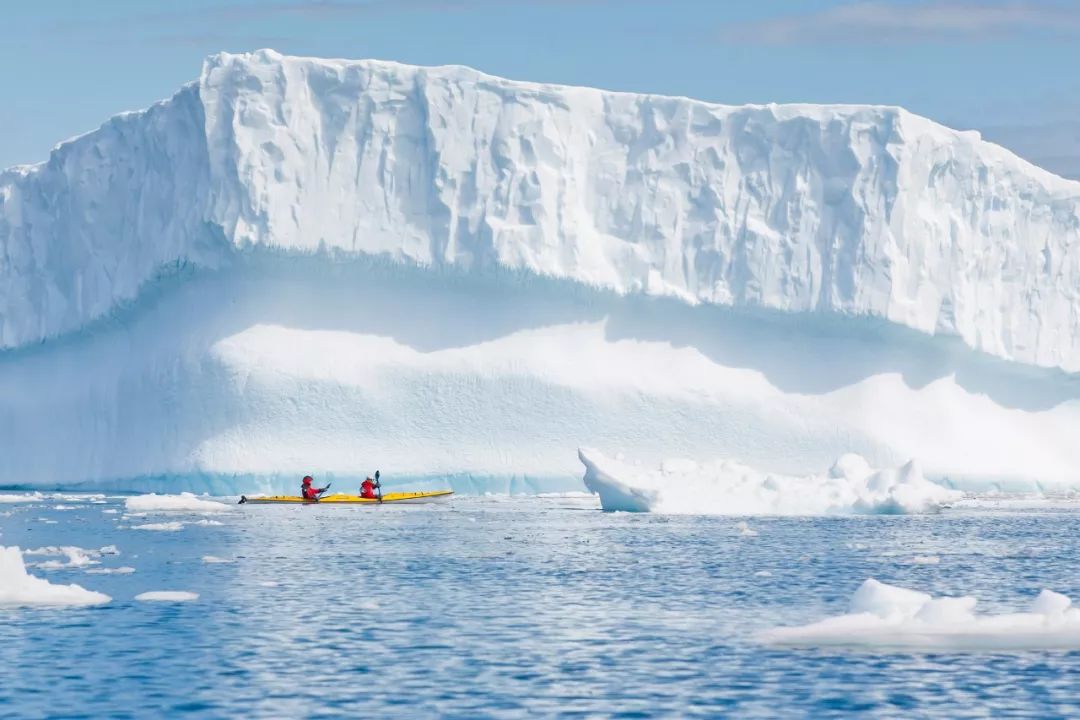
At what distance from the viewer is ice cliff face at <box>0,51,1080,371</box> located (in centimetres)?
2934

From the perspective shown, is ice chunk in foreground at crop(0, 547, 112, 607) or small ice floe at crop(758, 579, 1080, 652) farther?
ice chunk in foreground at crop(0, 547, 112, 607)

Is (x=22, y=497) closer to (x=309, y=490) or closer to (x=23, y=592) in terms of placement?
(x=309, y=490)

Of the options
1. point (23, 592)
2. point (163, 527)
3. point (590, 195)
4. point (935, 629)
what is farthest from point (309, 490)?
point (935, 629)

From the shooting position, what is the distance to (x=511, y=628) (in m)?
11.1

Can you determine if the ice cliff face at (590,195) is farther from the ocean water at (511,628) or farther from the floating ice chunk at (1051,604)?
the floating ice chunk at (1051,604)

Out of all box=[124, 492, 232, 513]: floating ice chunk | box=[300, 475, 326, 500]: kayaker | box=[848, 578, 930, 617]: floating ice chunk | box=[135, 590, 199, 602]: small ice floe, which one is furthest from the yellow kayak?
box=[848, 578, 930, 617]: floating ice chunk

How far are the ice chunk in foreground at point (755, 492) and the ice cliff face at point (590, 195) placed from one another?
6.23m

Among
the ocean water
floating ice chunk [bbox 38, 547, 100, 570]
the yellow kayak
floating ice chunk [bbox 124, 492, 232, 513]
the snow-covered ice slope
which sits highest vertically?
the snow-covered ice slope

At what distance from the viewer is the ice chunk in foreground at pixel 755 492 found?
24000 mm

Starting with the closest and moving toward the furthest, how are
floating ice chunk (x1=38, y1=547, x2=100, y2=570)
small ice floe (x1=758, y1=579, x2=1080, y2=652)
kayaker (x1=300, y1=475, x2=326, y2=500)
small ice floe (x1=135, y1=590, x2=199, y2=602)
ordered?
small ice floe (x1=758, y1=579, x2=1080, y2=652) → small ice floe (x1=135, y1=590, x2=199, y2=602) → floating ice chunk (x1=38, y1=547, x2=100, y2=570) → kayaker (x1=300, y1=475, x2=326, y2=500)

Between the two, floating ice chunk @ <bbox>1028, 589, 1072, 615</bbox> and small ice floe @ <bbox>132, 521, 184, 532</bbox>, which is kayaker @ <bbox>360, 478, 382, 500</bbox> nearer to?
small ice floe @ <bbox>132, 521, 184, 532</bbox>

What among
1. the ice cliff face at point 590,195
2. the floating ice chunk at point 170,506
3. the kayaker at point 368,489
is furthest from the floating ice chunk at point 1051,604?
the ice cliff face at point 590,195

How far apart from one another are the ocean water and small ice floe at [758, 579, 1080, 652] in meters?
0.11

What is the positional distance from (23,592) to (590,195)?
19.9m
